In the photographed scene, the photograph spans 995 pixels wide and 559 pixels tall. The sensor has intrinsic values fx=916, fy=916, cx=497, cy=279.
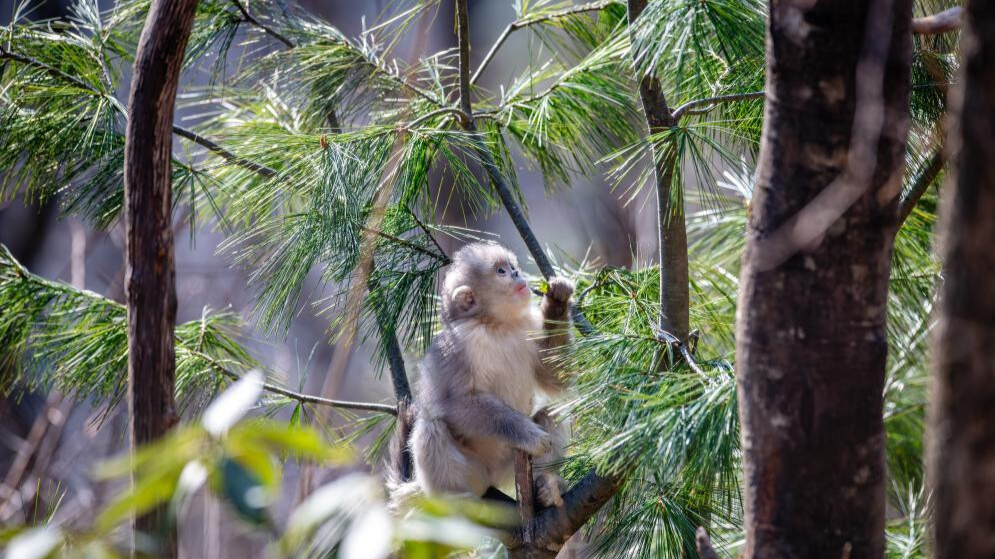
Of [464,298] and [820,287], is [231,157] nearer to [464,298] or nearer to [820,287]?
[464,298]

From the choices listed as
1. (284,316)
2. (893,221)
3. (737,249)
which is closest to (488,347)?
(284,316)

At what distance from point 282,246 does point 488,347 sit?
710 mm

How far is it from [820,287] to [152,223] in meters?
1.08

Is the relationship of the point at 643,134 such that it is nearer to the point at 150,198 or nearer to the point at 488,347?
the point at 488,347

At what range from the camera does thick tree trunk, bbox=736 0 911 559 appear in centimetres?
127

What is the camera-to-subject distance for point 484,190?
2516 millimetres

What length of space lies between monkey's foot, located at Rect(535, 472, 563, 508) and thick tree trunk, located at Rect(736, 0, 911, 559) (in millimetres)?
1055

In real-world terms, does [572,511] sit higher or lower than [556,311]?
lower

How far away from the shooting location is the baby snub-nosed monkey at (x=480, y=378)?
265 cm

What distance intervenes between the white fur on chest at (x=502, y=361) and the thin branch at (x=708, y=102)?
2.80 ft

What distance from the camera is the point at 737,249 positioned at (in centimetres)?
337

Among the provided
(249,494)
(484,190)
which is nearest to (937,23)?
(249,494)

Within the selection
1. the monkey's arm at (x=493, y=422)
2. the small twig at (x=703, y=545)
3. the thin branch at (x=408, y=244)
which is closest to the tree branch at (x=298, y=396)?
the monkey's arm at (x=493, y=422)

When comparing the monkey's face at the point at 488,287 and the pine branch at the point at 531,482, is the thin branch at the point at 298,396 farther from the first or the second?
the pine branch at the point at 531,482
